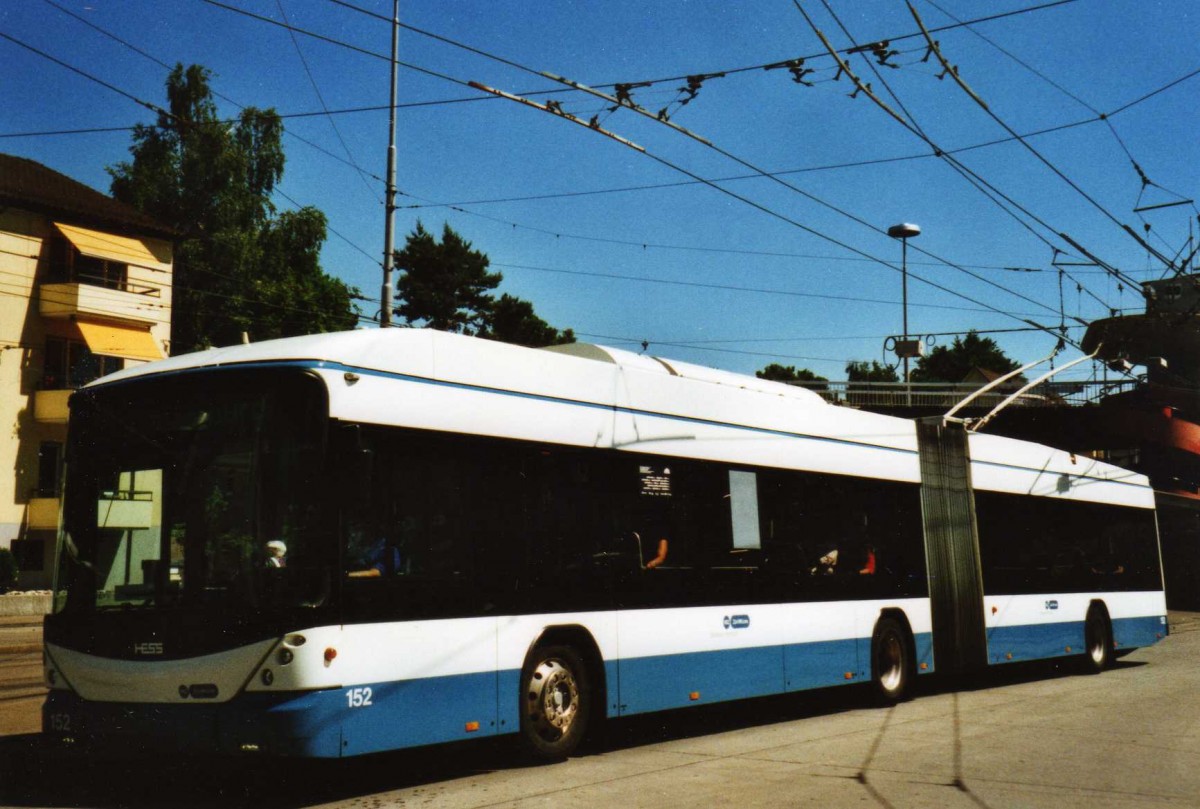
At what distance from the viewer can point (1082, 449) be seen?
49312 mm

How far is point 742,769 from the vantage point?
934 centimetres

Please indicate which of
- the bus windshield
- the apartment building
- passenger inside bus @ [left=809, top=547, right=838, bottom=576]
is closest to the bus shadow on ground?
the bus windshield

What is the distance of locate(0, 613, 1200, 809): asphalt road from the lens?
321 inches

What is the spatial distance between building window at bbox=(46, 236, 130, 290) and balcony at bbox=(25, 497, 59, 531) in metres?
7.08

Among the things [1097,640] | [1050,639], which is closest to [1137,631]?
[1097,640]

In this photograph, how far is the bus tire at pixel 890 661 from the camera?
14211 millimetres

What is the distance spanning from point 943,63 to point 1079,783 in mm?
6741

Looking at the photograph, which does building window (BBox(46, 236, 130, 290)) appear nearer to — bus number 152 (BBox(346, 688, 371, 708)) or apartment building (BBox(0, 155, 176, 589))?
apartment building (BBox(0, 155, 176, 589))

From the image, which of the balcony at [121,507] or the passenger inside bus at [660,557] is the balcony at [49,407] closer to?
the passenger inside bus at [660,557]

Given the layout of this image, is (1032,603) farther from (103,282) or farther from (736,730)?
(103,282)

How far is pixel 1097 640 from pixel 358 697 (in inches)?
565

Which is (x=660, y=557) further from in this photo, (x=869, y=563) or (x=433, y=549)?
(x=869, y=563)

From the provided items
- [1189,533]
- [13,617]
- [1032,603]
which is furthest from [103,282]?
[1189,533]

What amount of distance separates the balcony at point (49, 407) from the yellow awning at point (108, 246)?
4.68 meters
